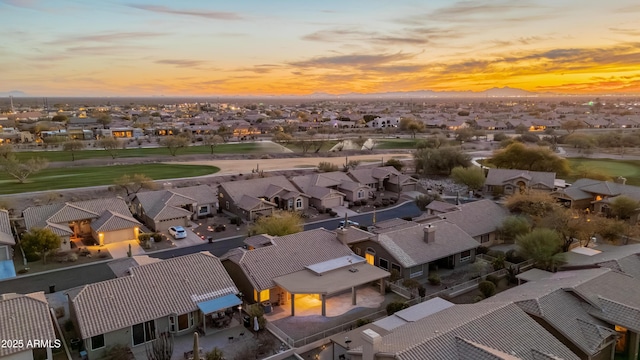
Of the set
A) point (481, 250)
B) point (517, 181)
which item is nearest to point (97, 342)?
point (481, 250)

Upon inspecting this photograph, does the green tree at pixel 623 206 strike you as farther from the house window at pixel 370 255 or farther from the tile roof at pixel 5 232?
the tile roof at pixel 5 232

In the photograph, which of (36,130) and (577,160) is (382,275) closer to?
(577,160)

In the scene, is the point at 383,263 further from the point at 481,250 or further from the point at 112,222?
the point at 112,222

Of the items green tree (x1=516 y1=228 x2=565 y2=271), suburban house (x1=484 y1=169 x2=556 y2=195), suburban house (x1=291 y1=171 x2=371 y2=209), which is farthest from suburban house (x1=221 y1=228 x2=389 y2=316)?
suburban house (x1=484 y1=169 x2=556 y2=195)

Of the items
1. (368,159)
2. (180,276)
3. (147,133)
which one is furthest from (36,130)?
(180,276)

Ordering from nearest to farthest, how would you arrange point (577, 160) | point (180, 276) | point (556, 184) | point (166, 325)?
point (166, 325) → point (180, 276) → point (556, 184) → point (577, 160)

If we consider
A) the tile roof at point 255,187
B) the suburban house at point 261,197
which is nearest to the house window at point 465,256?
the suburban house at point 261,197

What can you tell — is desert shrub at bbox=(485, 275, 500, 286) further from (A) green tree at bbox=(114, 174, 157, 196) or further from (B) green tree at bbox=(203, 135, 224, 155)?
(B) green tree at bbox=(203, 135, 224, 155)
